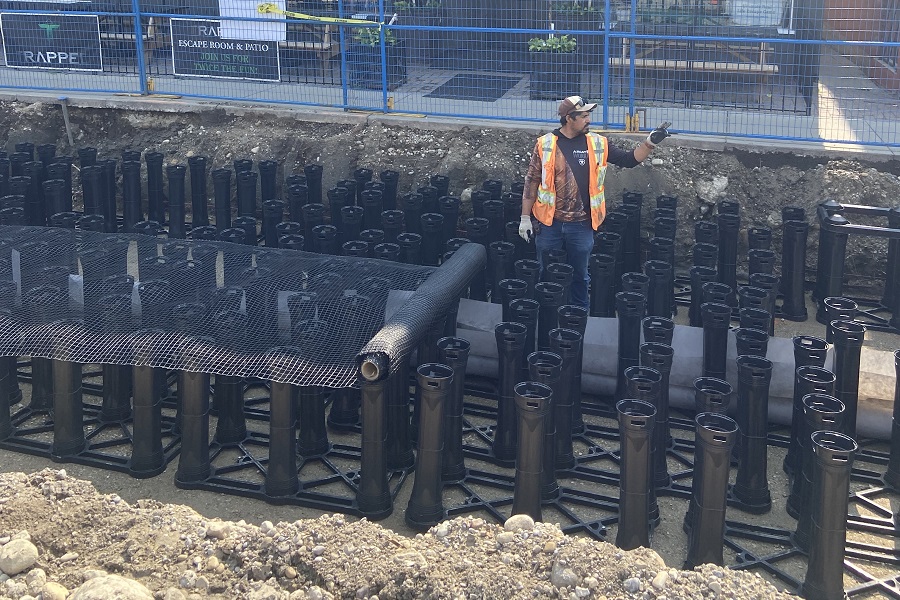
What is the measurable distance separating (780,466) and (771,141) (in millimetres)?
4968

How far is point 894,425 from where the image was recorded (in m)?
7.14

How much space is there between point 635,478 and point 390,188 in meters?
5.76

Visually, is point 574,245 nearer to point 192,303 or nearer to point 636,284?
point 636,284

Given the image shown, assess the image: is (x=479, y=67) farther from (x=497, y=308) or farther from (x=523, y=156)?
(x=497, y=308)

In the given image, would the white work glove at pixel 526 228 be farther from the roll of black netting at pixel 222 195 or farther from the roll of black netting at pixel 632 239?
the roll of black netting at pixel 222 195

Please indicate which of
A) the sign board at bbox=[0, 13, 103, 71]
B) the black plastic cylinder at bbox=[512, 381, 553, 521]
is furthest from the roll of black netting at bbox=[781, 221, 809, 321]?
the sign board at bbox=[0, 13, 103, 71]

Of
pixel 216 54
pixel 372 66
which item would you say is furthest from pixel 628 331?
A: pixel 216 54

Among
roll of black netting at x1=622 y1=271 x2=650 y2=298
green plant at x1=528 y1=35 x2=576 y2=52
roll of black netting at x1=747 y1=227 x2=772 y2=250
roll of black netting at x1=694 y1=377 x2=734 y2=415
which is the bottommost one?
roll of black netting at x1=694 y1=377 x2=734 y2=415

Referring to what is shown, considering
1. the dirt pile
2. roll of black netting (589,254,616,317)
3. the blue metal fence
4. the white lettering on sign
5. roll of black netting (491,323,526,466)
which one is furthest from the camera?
the white lettering on sign

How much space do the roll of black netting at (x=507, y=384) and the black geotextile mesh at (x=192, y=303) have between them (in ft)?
2.88

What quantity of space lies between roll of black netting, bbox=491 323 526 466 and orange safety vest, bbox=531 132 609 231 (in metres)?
1.81

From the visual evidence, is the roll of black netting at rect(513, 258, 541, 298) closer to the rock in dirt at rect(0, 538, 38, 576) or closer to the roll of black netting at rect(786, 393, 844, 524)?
the roll of black netting at rect(786, 393, 844, 524)

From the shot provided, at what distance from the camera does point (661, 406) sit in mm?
7039

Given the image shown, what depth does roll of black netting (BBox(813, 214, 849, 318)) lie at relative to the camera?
9461 mm
